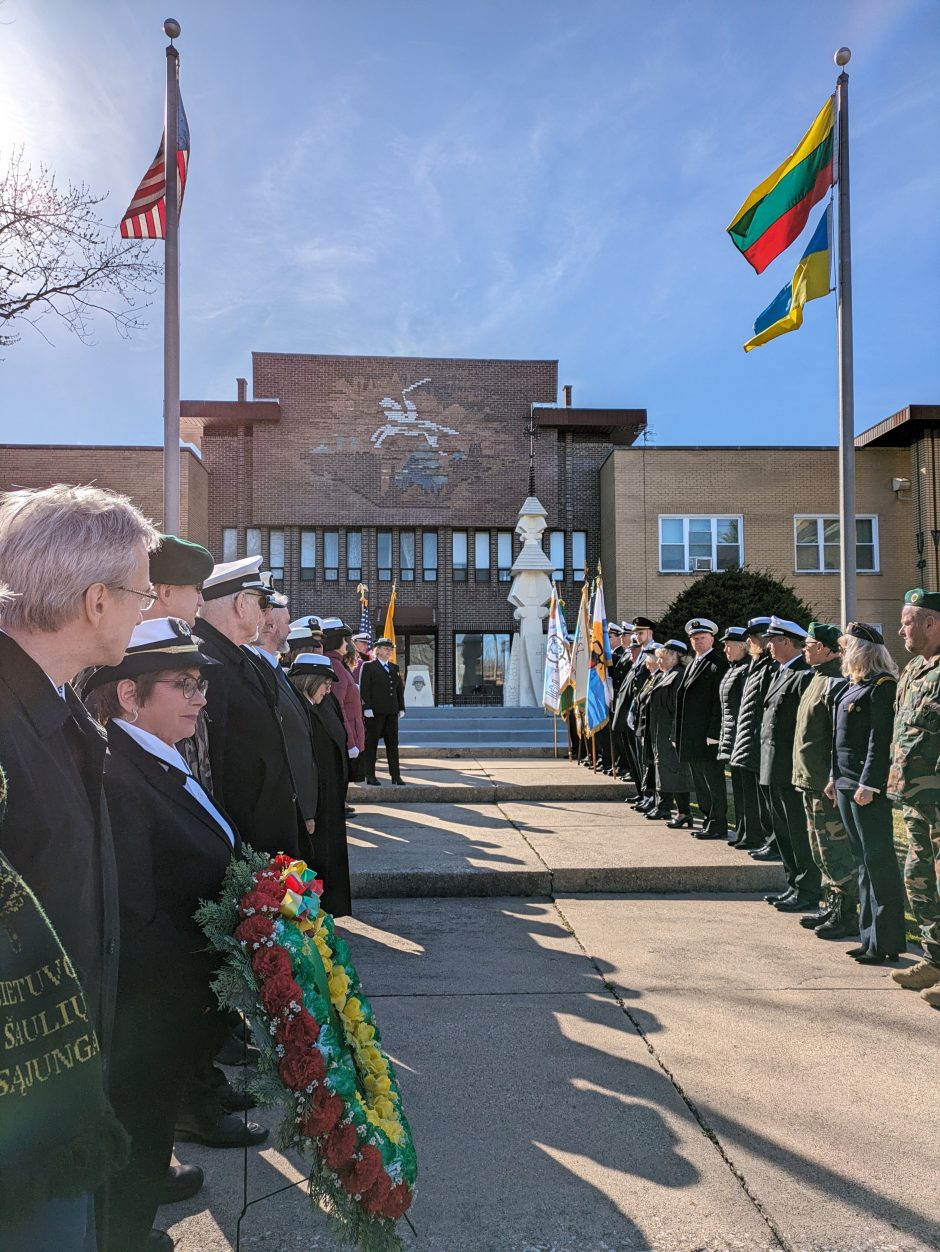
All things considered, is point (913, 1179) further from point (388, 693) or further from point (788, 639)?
point (388, 693)

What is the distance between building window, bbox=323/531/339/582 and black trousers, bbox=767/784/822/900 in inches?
1061

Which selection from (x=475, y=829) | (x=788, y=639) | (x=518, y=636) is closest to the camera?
(x=788, y=639)

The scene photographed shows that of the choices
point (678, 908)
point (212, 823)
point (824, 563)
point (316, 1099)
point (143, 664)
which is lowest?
point (678, 908)

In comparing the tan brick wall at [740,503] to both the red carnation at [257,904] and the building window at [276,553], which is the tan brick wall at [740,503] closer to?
the building window at [276,553]

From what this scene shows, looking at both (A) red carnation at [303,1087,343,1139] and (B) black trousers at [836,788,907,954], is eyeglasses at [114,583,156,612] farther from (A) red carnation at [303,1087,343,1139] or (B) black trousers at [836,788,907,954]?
(B) black trousers at [836,788,907,954]

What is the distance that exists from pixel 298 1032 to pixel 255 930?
267 millimetres

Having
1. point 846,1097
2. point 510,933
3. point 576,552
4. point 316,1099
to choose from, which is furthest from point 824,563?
point 316,1099

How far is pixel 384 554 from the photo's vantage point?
33.3 metres

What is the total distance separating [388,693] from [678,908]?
7.04 m

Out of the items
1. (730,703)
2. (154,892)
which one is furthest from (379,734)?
(154,892)

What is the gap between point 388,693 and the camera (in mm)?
13234

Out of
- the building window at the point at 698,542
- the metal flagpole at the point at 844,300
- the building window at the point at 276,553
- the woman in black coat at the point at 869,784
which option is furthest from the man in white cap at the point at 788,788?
the building window at the point at 276,553

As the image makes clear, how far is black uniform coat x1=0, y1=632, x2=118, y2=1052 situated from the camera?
4.85 feet

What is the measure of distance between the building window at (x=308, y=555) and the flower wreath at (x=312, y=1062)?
31049 mm
